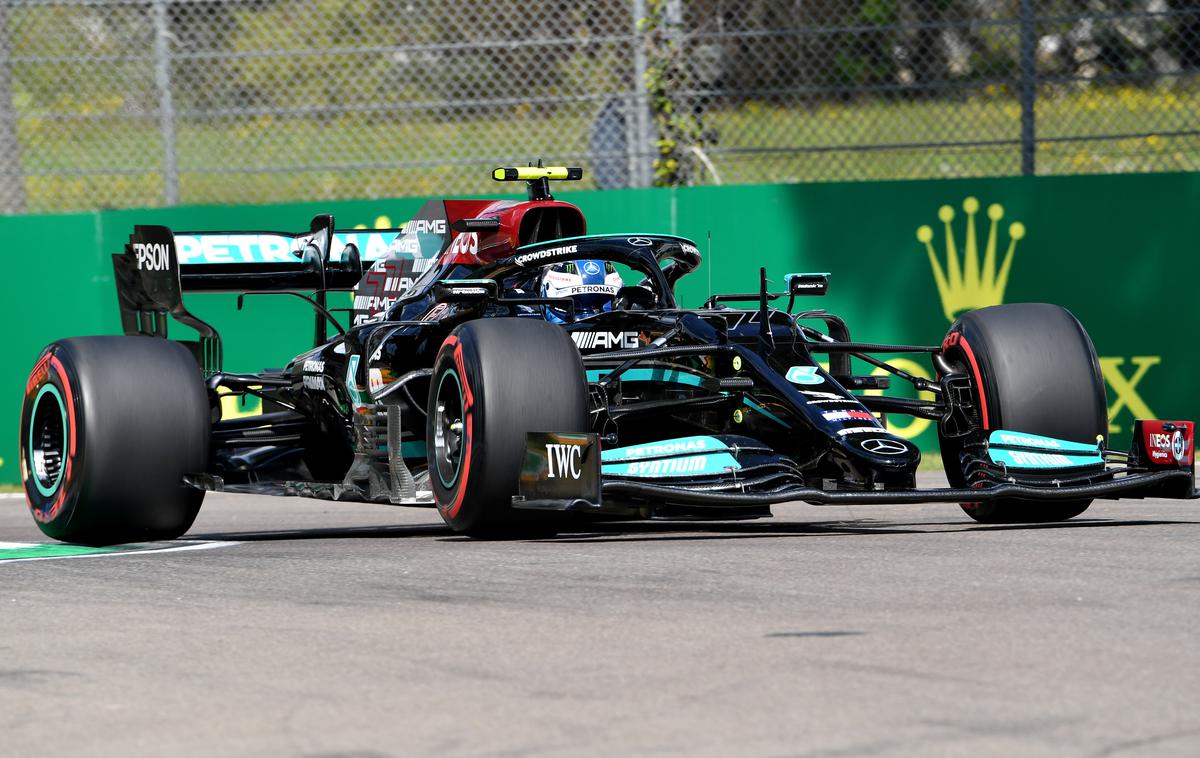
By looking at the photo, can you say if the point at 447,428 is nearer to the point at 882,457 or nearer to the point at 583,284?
the point at 583,284

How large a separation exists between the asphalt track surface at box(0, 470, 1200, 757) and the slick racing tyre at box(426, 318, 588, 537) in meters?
0.20

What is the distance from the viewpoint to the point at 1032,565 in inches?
244

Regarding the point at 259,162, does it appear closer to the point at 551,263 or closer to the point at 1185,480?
the point at 551,263

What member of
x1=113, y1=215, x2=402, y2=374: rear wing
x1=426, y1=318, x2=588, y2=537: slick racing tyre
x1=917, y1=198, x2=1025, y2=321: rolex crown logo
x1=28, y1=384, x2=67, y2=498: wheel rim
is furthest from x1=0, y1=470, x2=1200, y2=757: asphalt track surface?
x1=917, y1=198, x2=1025, y2=321: rolex crown logo

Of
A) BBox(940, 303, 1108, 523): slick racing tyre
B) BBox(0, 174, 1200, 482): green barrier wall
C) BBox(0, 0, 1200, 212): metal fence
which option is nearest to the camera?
BBox(940, 303, 1108, 523): slick racing tyre

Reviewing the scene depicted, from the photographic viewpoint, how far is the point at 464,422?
7.17m

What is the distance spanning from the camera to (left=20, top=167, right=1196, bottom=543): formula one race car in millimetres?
7109

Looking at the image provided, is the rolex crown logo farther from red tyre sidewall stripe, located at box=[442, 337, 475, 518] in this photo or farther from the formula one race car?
red tyre sidewall stripe, located at box=[442, 337, 475, 518]

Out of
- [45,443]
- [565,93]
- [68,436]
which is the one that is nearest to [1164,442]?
[68,436]

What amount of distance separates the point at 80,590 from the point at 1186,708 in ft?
12.7

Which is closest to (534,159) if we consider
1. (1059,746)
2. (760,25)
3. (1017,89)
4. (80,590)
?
(760,25)

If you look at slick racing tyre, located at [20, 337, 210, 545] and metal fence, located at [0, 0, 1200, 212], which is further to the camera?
metal fence, located at [0, 0, 1200, 212]

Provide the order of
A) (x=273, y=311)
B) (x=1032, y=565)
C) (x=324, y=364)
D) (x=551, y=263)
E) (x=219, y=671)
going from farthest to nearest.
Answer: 1. (x=273, y=311)
2. (x=324, y=364)
3. (x=551, y=263)
4. (x=1032, y=565)
5. (x=219, y=671)

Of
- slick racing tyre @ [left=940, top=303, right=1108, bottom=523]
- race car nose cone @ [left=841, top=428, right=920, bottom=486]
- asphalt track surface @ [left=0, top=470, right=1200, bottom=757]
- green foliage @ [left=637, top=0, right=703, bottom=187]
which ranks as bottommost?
asphalt track surface @ [left=0, top=470, right=1200, bottom=757]
